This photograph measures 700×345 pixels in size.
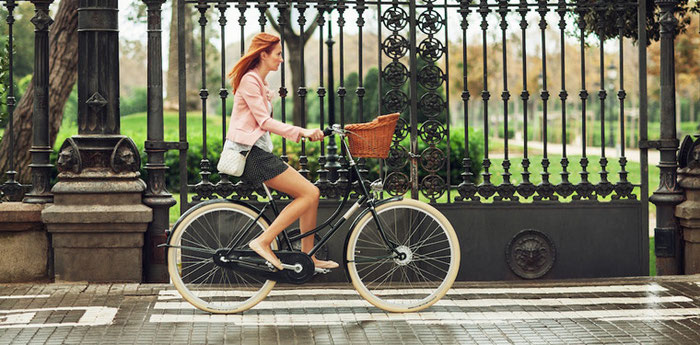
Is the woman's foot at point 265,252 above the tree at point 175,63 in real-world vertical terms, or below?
below

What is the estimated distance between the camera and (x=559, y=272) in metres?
8.88

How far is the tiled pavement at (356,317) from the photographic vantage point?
20.8 feet

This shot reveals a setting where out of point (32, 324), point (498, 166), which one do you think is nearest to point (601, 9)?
point (32, 324)

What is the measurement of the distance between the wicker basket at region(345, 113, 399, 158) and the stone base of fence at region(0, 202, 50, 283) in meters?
3.05

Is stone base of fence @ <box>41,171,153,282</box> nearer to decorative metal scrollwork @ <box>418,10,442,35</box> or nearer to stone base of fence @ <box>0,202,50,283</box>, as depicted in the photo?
stone base of fence @ <box>0,202,50,283</box>

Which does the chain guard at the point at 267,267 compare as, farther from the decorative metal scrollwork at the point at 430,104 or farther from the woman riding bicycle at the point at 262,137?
the decorative metal scrollwork at the point at 430,104

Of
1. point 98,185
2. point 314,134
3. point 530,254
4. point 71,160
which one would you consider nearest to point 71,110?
point 71,160

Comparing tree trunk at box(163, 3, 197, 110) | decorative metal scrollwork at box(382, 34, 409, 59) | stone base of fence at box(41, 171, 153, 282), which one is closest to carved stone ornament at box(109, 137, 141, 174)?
stone base of fence at box(41, 171, 153, 282)

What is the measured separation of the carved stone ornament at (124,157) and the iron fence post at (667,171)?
Result: 4478 millimetres

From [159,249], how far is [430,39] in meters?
2.85

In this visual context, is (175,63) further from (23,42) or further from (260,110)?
(23,42)

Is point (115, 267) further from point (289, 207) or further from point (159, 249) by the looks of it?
point (289, 207)

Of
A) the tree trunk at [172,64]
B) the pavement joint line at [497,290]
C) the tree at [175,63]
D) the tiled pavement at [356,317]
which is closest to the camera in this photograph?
the tiled pavement at [356,317]

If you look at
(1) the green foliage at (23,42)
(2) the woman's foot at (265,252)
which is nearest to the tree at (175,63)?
(1) the green foliage at (23,42)
